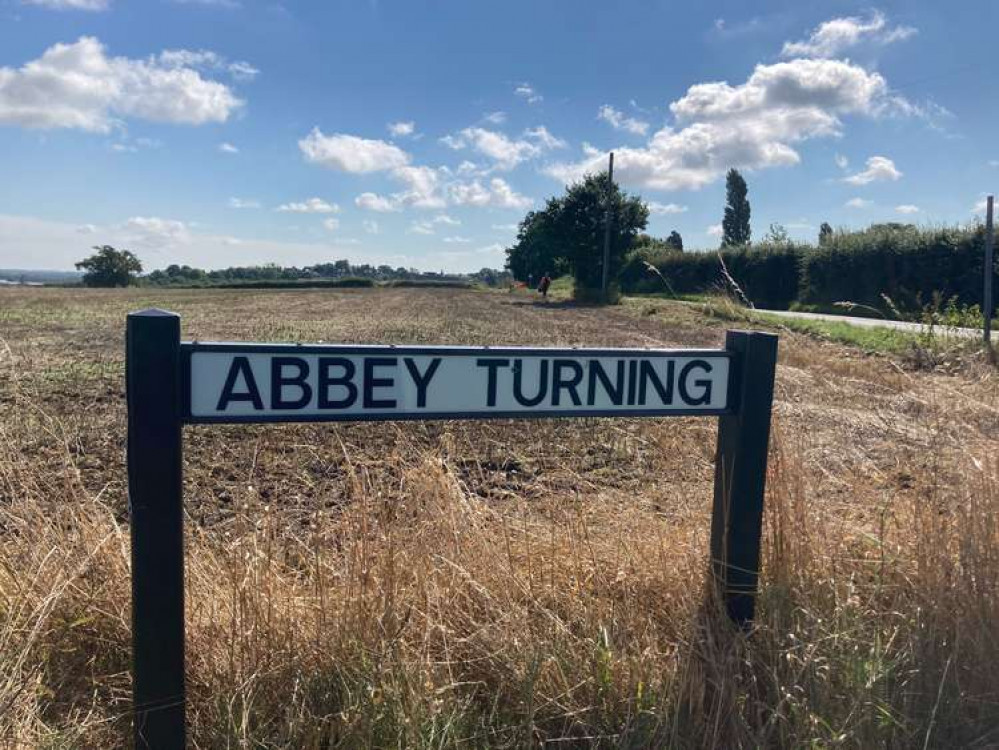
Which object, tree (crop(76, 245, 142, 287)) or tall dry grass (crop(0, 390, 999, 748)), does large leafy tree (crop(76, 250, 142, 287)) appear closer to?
tree (crop(76, 245, 142, 287))

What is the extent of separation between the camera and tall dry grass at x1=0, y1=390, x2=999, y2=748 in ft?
7.48

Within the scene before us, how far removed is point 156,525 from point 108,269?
342 ft

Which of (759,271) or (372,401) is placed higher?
(759,271)

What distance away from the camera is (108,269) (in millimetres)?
93375

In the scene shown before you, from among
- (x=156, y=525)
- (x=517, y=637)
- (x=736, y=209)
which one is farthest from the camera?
(x=736, y=209)

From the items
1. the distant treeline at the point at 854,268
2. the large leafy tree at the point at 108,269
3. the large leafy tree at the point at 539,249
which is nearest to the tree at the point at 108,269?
the large leafy tree at the point at 108,269

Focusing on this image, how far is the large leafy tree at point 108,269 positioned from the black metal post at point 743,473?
10196cm

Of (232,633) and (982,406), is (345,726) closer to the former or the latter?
(232,633)

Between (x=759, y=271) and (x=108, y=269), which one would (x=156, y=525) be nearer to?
(x=759, y=271)

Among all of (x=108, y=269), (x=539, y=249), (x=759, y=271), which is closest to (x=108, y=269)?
(x=108, y=269)

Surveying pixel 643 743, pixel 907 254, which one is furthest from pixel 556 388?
pixel 907 254

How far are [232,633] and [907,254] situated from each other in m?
32.4

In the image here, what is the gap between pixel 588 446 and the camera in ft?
20.1

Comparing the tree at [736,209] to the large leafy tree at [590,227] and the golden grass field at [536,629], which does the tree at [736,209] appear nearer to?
the large leafy tree at [590,227]
